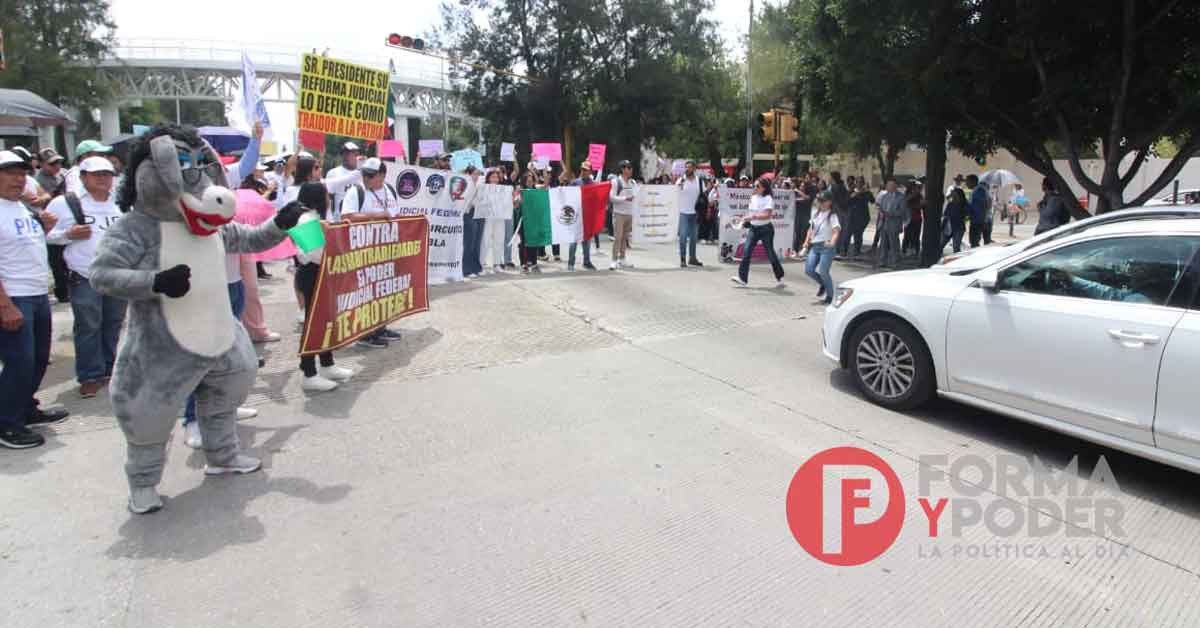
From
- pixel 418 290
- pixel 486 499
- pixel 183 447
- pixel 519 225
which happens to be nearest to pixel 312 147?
pixel 418 290

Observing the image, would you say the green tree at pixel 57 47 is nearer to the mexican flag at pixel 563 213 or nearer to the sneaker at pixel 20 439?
the mexican flag at pixel 563 213

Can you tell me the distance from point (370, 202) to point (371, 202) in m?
0.01

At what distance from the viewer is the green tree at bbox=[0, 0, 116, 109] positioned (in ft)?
100

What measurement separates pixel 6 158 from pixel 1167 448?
683 centimetres

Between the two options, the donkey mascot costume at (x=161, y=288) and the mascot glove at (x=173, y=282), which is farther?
the donkey mascot costume at (x=161, y=288)

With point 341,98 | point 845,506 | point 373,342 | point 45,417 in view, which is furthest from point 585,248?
point 845,506

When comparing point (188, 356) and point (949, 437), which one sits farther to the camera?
point (949, 437)

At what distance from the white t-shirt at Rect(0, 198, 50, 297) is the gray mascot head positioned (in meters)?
1.37

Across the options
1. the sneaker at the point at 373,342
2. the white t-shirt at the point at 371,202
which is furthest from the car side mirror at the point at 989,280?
the white t-shirt at the point at 371,202

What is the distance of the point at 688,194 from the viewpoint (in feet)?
42.1

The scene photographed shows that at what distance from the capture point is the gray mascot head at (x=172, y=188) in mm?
3635

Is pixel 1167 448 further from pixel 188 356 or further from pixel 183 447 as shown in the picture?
pixel 183 447

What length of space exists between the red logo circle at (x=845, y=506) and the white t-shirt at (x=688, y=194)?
28.6ft

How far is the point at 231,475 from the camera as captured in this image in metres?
4.21
